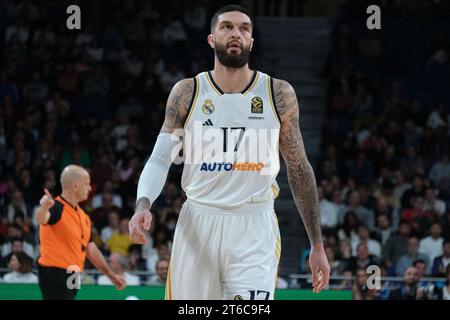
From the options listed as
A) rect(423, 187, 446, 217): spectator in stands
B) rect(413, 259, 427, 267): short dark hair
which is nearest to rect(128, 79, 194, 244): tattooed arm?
rect(413, 259, 427, 267): short dark hair

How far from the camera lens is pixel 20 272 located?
11891mm

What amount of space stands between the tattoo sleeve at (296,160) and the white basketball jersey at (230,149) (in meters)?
0.09

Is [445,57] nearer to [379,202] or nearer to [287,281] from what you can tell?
[379,202]

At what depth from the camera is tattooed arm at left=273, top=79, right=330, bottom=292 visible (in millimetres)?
6148

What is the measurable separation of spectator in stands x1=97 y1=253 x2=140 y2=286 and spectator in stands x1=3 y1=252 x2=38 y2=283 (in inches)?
32.6

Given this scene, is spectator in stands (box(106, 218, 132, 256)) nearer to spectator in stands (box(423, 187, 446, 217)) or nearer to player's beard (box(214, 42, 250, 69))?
spectator in stands (box(423, 187, 446, 217))

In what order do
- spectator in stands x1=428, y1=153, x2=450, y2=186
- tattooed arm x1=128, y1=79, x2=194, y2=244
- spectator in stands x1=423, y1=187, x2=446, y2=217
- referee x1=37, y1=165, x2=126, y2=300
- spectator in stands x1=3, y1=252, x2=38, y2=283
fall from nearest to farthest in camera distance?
tattooed arm x1=128, y1=79, x2=194, y2=244 < referee x1=37, y1=165, x2=126, y2=300 < spectator in stands x1=3, y1=252, x2=38, y2=283 < spectator in stands x1=423, y1=187, x2=446, y2=217 < spectator in stands x1=428, y1=153, x2=450, y2=186

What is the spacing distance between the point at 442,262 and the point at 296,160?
7.27m

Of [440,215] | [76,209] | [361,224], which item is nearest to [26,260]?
[76,209]

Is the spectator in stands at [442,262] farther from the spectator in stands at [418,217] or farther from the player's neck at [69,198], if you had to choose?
the player's neck at [69,198]

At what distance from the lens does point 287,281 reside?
12609mm

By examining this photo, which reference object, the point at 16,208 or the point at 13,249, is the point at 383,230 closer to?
the point at 13,249

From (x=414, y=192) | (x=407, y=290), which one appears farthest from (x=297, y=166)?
(x=414, y=192)

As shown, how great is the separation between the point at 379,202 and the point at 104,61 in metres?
5.81
